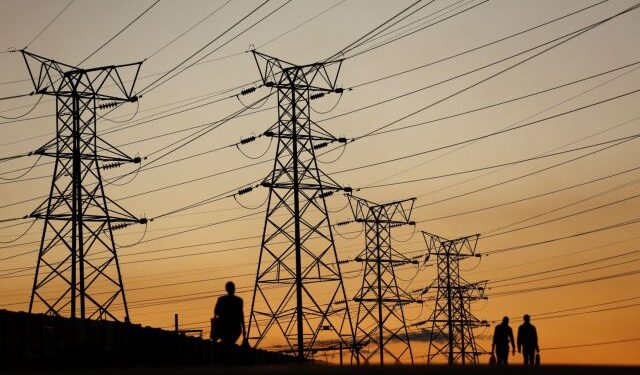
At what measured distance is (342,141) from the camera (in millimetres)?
50219

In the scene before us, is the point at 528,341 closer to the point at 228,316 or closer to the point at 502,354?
the point at 502,354

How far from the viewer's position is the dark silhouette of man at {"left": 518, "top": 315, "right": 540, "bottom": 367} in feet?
111

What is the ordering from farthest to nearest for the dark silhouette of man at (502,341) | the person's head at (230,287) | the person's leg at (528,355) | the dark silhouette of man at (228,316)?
the dark silhouette of man at (502,341) < the person's leg at (528,355) < the dark silhouette of man at (228,316) < the person's head at (230,287)

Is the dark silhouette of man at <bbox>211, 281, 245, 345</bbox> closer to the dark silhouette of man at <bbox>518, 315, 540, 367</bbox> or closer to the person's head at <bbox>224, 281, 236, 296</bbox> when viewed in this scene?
the person's head at <bbox>224, 281, 236, 296</bbox>

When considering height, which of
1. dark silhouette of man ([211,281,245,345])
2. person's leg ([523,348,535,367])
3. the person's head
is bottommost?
person's leg ([523,348,535,367])

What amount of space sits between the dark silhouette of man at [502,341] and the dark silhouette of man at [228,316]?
41.7ft

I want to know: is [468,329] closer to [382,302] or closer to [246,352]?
[382,302]

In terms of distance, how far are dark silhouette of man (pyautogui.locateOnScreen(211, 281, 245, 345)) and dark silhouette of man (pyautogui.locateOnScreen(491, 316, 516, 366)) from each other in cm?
1271

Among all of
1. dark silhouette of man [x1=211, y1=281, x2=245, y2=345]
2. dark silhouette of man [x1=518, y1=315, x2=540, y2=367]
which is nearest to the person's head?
dark silhouette of man [x1=211, y1=281, x2=245, y2=345]

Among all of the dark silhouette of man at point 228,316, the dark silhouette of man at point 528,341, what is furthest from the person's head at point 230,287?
the dark silhouette of man at point 528,341

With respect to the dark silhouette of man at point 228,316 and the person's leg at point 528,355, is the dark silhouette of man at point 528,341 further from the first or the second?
the dark silhouette of man at point 228,316

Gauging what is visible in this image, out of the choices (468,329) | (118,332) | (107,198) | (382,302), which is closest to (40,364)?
(118,332)

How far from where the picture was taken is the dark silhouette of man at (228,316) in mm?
25812

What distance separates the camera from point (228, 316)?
84.7ft
